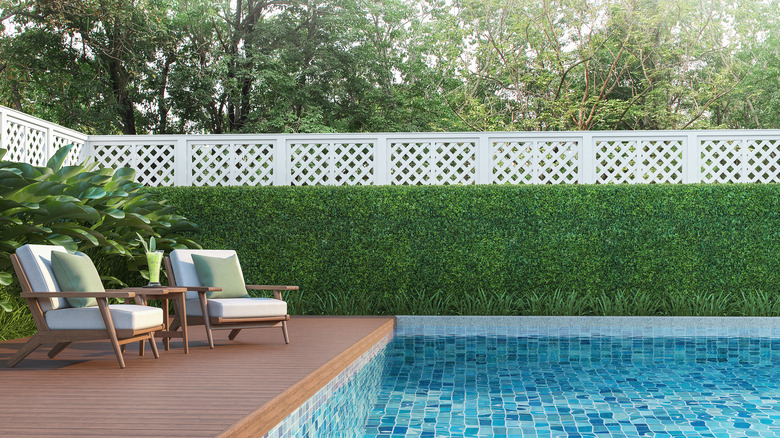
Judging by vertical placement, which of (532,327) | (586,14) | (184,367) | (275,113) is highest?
(586,14)

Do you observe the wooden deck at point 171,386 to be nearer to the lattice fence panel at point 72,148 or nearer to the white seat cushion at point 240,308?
the white seat cushion at point 240,308

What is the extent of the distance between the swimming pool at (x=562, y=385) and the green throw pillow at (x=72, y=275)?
5.54ft

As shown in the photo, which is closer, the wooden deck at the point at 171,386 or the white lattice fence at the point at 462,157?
the wooden deck at the point at 171,386

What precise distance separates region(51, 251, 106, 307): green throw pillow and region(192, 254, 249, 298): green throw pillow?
125 cm

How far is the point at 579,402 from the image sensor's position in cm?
429

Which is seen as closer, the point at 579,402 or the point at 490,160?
the point at 579,402

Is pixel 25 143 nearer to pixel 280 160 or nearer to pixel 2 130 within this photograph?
pixel 2 130

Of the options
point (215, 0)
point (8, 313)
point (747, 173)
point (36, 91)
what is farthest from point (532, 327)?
point (36, 91)

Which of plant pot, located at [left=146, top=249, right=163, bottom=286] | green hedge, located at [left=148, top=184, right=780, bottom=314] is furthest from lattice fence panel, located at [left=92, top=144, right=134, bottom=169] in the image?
plant pot, located at [left=146, top=249, right=163, bottom=286]

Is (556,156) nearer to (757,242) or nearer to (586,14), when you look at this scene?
(757,242)

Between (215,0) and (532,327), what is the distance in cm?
1180

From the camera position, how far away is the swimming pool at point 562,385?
3.69 metres

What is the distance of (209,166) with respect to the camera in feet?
28.4

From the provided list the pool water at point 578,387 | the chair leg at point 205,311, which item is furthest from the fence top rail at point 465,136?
the chair leg at point 205,311
